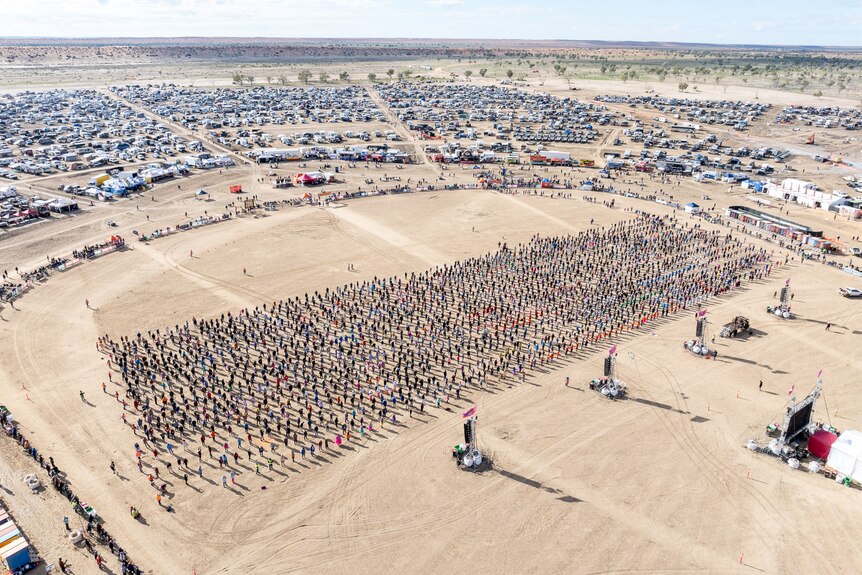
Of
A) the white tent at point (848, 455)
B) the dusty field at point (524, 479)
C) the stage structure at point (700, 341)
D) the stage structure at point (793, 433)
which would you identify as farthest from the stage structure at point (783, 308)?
the white tent at point (848, 455)

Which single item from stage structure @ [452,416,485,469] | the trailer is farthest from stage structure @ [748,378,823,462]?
stage structure @ [452,416,485,469]

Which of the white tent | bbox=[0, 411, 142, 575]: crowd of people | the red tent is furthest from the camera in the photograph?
the red tent

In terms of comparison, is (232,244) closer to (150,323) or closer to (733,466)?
(150,323)

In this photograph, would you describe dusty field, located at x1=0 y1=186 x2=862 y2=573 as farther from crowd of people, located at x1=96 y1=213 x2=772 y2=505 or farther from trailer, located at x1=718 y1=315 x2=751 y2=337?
crowd of people, located at x1=96 y1=213 x2=772 y2=505

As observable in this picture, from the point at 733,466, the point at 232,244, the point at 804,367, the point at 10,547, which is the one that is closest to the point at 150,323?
the point at 232,244

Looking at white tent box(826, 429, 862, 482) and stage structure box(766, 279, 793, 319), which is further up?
stage structure box(766, 279, 793, 319)

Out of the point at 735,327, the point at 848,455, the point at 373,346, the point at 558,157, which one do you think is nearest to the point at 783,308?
the point at 735,327

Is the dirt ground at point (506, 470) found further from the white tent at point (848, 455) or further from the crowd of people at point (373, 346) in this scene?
the crowd of people at point (373, 346)

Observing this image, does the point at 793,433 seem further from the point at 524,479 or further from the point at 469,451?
A: the point at 469,451
